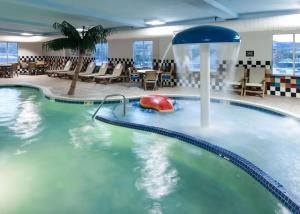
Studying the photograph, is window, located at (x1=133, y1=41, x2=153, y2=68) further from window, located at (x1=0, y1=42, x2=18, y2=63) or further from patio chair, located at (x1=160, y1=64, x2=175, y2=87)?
Result: window, located at (x1=0, y1=42, x2=18, y2=63)

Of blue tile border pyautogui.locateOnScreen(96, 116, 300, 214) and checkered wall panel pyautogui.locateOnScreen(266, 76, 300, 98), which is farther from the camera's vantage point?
checkered wall panel pyautogui.locateOnScreen(266, 76, 300, 98)

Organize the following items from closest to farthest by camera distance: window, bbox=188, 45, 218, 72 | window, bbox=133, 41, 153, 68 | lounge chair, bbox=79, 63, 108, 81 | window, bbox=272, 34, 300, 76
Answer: window, bbox=272, 34, 300, 76
window, bbox=188, 45, 218, 72
window, bbox=133, 41, 153, 68
lounge chair, bbox=79, 63, 108, 81

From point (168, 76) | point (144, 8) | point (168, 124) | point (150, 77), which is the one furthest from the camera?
point (168, 76)

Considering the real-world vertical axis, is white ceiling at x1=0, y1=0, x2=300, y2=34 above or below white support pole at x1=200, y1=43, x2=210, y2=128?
above

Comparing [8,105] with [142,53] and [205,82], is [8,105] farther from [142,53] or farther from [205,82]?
[142,53]

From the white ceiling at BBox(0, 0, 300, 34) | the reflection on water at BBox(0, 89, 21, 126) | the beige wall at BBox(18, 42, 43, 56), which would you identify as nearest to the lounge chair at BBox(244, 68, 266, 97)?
the white ceiling at BBox(0, 0, 300, 34)

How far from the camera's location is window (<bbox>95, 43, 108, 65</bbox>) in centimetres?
1441

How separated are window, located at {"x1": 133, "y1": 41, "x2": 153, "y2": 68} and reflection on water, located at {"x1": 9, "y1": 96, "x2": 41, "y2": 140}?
17.9 ft

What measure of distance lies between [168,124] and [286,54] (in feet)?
15.4

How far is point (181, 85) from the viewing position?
1120 cm

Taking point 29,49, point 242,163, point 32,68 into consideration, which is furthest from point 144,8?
point 29,49

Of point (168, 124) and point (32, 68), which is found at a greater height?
point (32, 68)

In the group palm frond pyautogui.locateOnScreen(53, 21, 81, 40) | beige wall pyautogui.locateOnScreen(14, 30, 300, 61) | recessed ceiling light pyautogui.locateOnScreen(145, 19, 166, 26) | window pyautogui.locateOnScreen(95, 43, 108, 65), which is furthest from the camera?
window pyautogui.locateOnScreen(95, 43, 108, 65)

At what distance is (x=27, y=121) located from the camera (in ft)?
21.7
